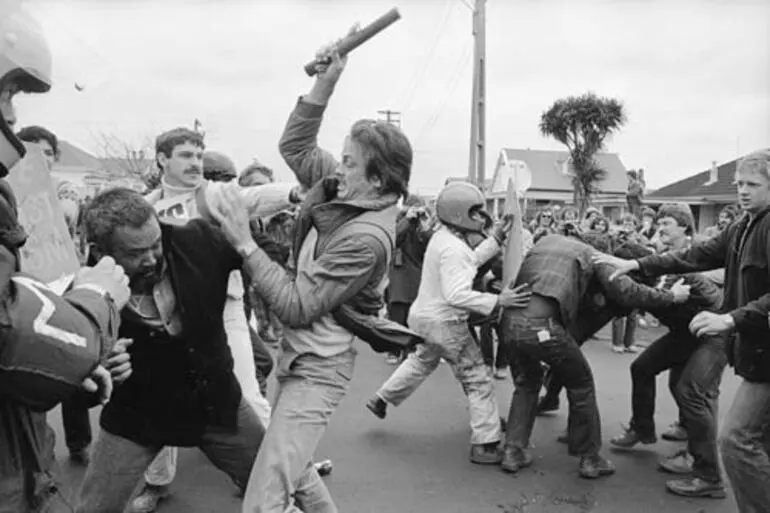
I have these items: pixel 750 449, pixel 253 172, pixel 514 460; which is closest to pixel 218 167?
pixel 253 172

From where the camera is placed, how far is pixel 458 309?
15.4ft

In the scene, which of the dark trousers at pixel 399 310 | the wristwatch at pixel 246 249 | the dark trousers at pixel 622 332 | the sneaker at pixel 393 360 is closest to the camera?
the wristwatch at pixel 246 249

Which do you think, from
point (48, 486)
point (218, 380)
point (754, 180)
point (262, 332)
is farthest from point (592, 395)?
point (262, 332)

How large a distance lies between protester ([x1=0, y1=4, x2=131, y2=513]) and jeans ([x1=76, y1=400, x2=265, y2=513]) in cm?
88

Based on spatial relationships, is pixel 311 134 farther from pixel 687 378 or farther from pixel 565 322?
pixel 687 378

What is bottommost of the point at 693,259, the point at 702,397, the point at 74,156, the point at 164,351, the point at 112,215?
the point at 702,397

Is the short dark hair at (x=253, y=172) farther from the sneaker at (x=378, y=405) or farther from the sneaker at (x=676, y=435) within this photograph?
the sneaker at (x=676, y=435)

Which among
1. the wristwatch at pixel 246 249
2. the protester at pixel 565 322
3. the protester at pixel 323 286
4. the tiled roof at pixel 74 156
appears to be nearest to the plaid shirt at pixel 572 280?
the protester at pixel 565 322

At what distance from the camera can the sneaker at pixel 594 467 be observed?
4348 millimetres

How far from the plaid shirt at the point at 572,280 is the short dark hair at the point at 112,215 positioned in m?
2.76

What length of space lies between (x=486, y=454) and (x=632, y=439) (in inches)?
41.9

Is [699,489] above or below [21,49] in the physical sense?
below

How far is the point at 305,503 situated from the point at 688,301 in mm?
2949

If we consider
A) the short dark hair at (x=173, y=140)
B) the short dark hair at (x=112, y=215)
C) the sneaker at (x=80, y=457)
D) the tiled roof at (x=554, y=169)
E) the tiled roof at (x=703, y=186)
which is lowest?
the sneaker at (x=80, y=457)
